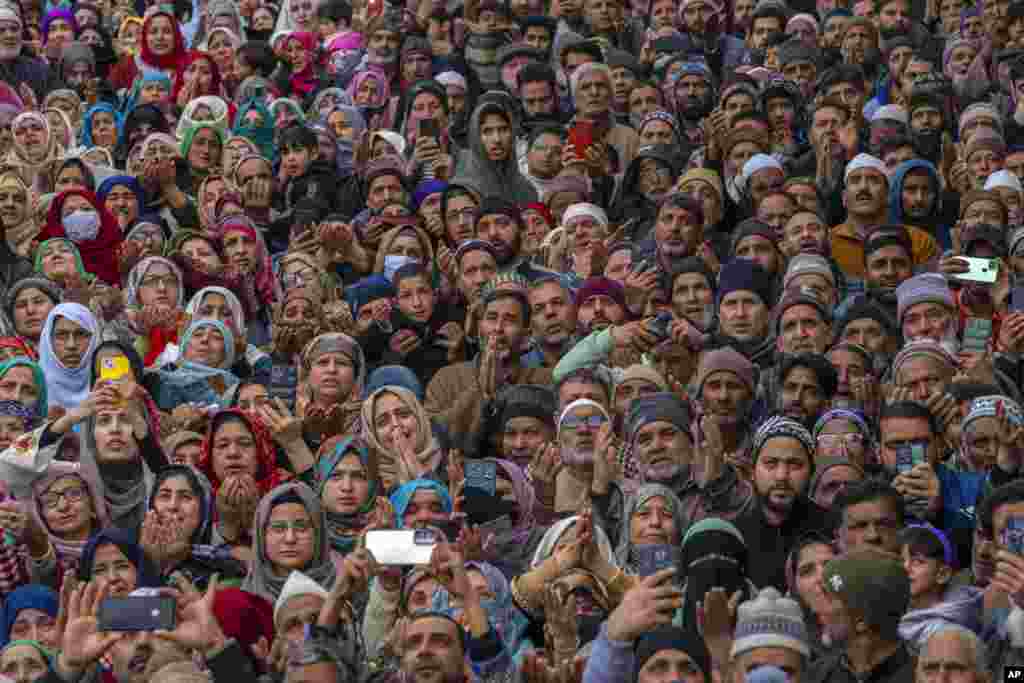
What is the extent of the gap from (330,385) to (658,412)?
1836 mm

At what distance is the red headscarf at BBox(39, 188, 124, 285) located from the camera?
14.0 meters

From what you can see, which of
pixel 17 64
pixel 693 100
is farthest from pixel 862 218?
pixel 17 64

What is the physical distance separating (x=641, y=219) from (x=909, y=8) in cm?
321

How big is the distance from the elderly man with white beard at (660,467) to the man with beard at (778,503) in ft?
0.28

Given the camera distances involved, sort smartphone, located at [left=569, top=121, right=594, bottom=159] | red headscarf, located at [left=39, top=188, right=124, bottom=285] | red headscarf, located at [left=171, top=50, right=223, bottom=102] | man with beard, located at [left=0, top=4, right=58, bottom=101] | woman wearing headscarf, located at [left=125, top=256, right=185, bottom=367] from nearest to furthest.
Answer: woman wearing headscarf, located at [left=125, top=256, right=185, bottom=367] → red headscarf, located at [left=39, top=188, right=124, bottom=285] → smartphone, located at [left=569, top=121, right=594, bottom=159] → red headscarf, located at [left=171, top=50, right=223, bottom=102] → man with beard, located at [left=0, top=4, right=58, bottom=101]

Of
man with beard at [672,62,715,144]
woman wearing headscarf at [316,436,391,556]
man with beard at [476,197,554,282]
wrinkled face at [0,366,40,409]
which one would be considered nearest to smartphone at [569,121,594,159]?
man with beard at [672,62,715,144]

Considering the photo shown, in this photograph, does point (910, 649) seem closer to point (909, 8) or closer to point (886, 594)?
point (886, 594)

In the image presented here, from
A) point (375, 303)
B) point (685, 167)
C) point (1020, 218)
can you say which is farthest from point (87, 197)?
point (1020, 218)

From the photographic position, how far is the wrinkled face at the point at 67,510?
35.8ft

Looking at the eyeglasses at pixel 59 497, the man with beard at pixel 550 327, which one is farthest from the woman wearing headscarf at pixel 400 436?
the eyeglasses at pixel 59 497

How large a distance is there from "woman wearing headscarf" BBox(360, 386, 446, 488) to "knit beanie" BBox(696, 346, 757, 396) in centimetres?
116

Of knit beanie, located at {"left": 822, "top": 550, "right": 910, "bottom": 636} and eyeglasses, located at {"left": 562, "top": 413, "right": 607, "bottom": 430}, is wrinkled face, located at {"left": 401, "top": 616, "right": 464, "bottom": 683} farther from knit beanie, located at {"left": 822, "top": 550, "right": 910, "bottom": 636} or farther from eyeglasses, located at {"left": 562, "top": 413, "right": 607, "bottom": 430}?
eyeglasses, located at {"left": 562, "top": 413, "right": 607, "bottom": 430}

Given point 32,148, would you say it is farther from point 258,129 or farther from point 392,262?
point 392,262

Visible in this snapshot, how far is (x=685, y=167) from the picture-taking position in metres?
14.8
